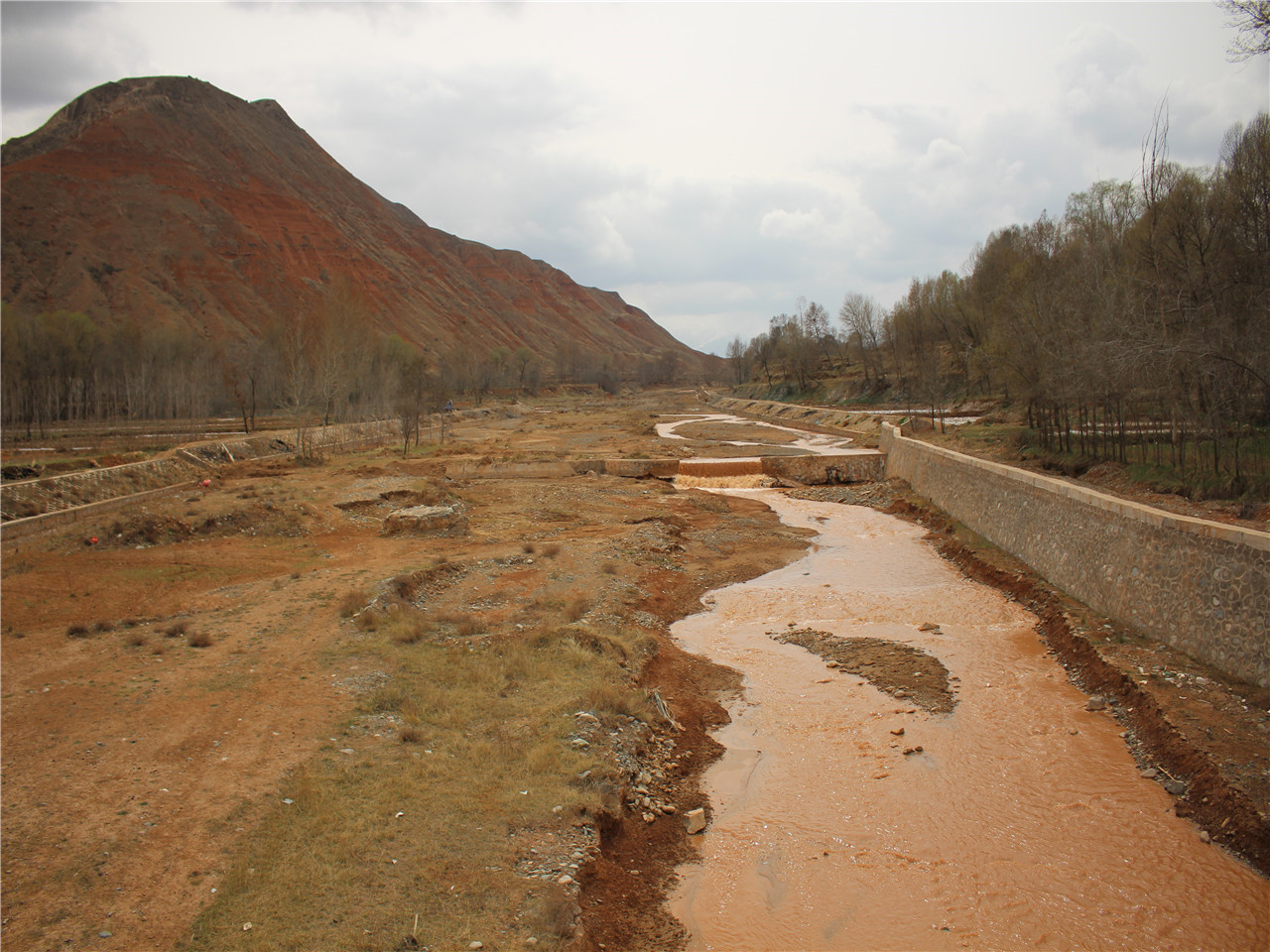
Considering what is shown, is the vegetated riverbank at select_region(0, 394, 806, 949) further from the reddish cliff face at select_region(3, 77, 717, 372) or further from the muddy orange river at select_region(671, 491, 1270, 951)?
the reddish cliff face at select_region(3, 77, 717, 372)

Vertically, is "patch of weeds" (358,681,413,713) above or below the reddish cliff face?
below

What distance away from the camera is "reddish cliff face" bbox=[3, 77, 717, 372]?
3474 inches

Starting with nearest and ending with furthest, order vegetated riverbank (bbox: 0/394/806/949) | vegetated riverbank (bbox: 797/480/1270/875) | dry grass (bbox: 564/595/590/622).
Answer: vegetated riverbank (bbox: 0/394/806/949) → vegetated riverbank (bbox: 797/480/1270/875) → dry grass (bbox: 564/595/590/622)

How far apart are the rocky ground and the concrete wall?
0.58 metres

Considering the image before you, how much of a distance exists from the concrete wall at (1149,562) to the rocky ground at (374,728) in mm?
580

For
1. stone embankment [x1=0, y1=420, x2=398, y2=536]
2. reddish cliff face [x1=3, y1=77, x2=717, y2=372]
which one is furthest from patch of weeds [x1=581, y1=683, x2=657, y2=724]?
reddish cliff face [x1=3, y1=77, x2=717, y2=372]

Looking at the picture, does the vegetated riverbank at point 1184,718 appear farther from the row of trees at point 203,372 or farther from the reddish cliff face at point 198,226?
the reddish cliff face at point 198,226

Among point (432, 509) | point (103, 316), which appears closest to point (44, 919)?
point (432, 509)

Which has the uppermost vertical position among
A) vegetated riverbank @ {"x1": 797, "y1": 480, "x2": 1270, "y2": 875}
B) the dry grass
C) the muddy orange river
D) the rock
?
the rock

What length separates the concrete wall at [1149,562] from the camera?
1127 cm

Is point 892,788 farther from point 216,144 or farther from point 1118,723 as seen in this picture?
point 216,144

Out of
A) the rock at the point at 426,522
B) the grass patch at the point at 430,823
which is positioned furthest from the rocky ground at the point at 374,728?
the rock at the point at 426,522

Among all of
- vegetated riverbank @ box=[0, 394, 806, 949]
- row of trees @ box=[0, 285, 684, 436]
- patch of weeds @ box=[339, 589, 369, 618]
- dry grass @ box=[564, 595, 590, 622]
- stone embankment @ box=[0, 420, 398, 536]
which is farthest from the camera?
row of trees @ box=[0, 285, 684, 436]

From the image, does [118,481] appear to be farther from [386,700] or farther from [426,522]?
[386,700]
